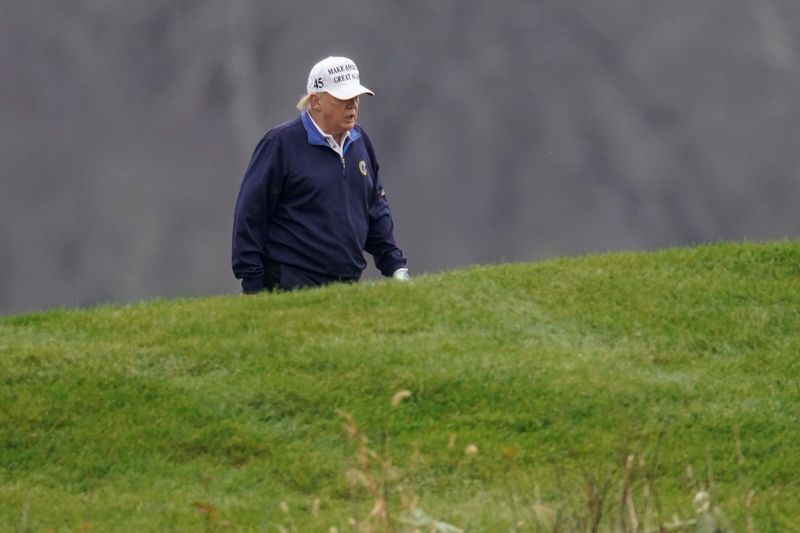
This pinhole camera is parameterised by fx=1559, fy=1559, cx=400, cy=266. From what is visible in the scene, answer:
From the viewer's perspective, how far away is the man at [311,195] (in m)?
8.55

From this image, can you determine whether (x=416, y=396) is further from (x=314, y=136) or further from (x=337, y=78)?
(x=337, y=78)

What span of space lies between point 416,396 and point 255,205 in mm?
1859

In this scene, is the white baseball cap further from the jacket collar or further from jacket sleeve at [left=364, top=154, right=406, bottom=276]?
jacket sleeve at [left=364, top=154, right=406, bottom=276]

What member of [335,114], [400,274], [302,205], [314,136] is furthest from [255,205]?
[400,274]

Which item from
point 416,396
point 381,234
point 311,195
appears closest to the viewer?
point 416,396

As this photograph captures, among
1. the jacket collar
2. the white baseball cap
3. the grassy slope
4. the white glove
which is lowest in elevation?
the grassy slope

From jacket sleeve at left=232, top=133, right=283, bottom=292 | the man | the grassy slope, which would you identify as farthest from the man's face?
the grassy slope

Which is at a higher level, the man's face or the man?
the man's face

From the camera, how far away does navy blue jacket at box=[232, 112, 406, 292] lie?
8562 millimetres

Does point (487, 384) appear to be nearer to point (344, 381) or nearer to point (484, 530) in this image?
point (344, 381)

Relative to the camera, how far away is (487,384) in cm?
728

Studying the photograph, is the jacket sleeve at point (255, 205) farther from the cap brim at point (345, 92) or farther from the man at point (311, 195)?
the cap brim at point (345, 92)

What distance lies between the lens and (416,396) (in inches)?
283

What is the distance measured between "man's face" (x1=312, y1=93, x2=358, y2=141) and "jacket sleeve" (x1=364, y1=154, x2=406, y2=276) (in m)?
0.40
